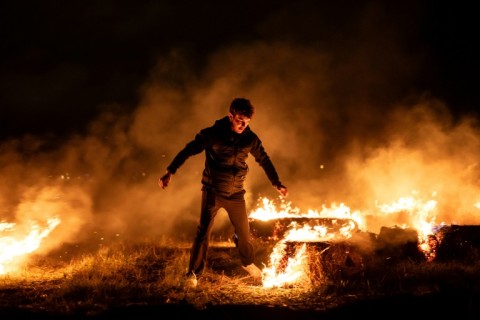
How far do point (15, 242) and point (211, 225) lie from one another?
11.3ft

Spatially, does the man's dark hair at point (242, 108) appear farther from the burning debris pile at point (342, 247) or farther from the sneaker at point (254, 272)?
the burning debris pile at point (342, 247)

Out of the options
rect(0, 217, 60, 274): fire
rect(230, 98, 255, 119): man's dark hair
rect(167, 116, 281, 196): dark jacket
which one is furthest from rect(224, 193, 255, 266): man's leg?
rect(0, 217, 60, 274): fire

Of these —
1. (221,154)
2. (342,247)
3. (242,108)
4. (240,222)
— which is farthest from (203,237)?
(342,247)

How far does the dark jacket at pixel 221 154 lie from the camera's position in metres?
4.80

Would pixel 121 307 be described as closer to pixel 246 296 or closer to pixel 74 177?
pixel 246 296

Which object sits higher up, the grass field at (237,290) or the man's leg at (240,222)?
the man's leg at (240,222)

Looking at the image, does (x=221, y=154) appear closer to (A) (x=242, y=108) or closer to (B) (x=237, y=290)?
(A) (x=242, y=108)

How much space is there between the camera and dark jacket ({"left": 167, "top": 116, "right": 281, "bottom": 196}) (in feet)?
15.7

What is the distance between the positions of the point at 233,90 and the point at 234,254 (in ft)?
25.9

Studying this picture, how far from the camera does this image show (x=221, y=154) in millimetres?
4844

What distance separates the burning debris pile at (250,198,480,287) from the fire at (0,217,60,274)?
3.67 m

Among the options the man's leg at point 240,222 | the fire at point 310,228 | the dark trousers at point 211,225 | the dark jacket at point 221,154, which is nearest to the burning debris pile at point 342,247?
the fire at point 310,228

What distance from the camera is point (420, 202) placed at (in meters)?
8.95

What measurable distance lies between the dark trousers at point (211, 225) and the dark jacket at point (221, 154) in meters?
0.10
